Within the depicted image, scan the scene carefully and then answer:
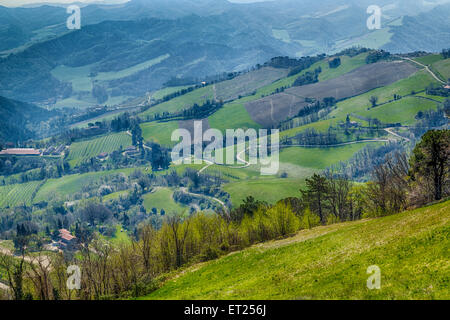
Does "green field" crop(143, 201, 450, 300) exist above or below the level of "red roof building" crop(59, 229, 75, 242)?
above

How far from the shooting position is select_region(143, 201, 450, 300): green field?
30953mm

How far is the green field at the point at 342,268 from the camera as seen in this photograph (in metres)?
31.0

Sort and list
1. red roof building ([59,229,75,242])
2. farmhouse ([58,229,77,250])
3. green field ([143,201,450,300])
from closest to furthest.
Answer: green field ([143,201,450,300]), farmhouse ([58,229,77,250]), red roof building ([59,229,75,242])

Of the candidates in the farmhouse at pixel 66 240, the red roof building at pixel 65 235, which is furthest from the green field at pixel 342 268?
the red roof building at pixel 65 235

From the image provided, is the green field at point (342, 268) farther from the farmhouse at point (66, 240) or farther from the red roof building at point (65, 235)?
the red roof building at point (65, 235)

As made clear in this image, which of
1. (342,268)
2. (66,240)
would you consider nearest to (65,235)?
(66,240)

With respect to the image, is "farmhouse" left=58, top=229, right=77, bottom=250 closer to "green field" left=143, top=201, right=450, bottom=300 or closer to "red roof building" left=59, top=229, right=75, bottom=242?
"red roof building" left=59, top=229, right=75, bottom=242

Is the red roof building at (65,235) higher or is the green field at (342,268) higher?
the green field at (342,268)

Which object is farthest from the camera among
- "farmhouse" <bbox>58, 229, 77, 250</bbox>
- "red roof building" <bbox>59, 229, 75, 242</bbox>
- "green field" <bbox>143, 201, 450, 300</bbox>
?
"red roof building" <bbox>59, 229, 75, 242</bbox>

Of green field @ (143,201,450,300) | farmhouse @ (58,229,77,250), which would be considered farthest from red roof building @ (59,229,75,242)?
green field @ (143,201,450,300)

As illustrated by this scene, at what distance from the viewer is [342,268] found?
38312 mm

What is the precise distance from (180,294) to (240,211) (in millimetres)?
57103

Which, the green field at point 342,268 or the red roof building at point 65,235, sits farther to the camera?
the red roof building at point 65,235

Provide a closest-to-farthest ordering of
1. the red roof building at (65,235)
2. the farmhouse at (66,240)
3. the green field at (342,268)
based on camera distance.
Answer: the green field at (342,268)
the farmhouse at (66,240)
the red roof building at (65,235)
